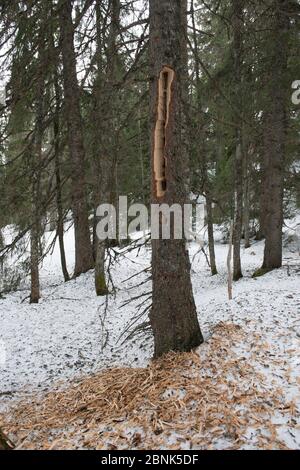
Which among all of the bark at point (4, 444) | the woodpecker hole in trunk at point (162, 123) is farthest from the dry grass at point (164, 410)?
the woodpecker hole in trunk at point (162, 123)

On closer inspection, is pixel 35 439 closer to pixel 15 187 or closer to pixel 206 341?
pixel 206 341

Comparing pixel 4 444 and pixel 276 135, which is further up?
pixel 276 135

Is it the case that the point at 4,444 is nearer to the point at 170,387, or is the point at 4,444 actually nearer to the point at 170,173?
the point at 170,387

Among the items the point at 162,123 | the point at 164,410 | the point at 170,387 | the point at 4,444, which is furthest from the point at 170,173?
the point at 4,444

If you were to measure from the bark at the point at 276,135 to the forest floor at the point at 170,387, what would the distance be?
13.0 ft

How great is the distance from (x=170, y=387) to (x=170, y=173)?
2396 millimetres

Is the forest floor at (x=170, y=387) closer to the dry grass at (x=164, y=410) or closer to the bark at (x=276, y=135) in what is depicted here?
the dry grass at (x=164, y=410)

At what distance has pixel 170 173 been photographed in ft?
14.5

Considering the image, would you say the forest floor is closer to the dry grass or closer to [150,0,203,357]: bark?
the dry grass

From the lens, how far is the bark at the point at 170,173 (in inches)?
171

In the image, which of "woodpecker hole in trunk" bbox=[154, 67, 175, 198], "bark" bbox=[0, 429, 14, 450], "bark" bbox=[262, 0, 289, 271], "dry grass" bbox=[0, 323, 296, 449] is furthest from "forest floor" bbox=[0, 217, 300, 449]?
"bark" bbox=[262, 0, 289, 271]

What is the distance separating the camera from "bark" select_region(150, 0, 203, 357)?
14.3ft

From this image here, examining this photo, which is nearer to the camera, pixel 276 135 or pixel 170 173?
pixel 170 173

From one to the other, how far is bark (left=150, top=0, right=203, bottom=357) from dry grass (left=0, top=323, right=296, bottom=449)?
0.43m
